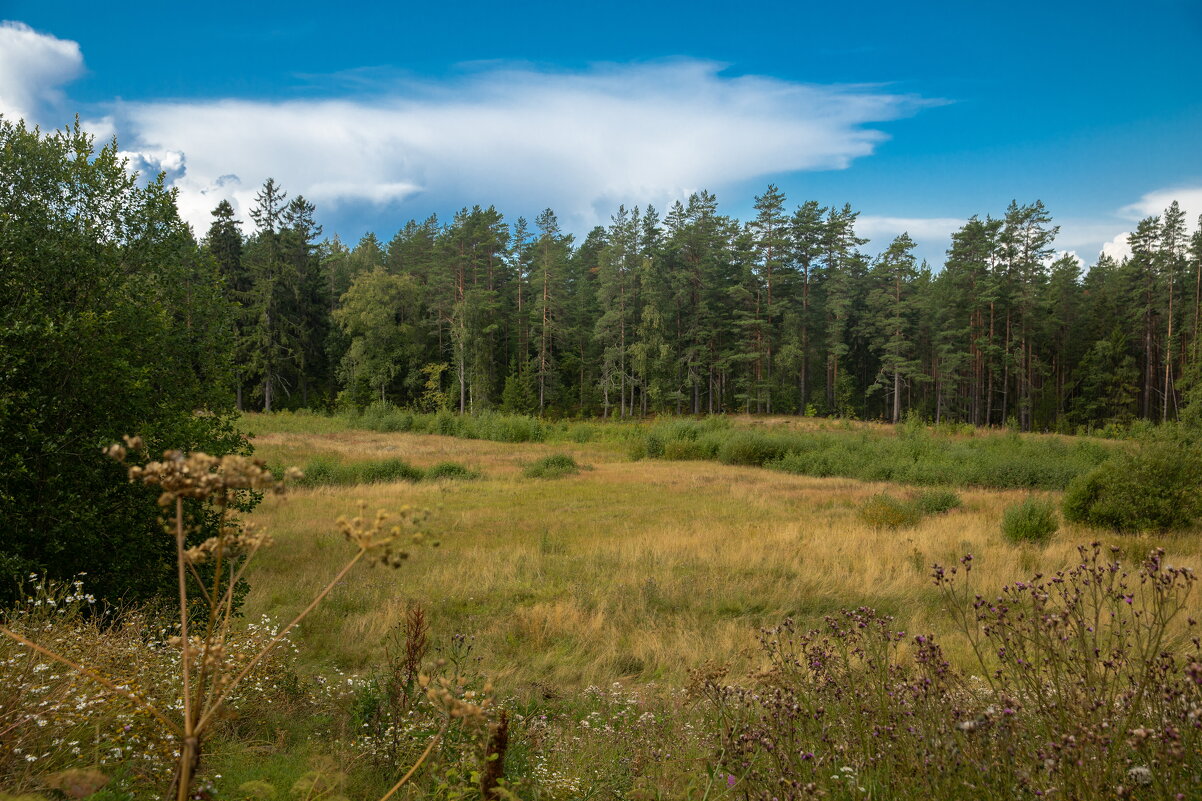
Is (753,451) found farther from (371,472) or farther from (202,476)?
(202,476)

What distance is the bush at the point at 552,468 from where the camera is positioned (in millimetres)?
23531

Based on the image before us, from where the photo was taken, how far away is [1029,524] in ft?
40.1

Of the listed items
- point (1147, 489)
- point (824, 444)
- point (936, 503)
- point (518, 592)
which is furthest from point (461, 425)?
point (1147, 489)

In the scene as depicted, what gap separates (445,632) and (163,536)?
3.20 metres

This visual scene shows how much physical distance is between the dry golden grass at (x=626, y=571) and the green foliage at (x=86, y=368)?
61.1 inches

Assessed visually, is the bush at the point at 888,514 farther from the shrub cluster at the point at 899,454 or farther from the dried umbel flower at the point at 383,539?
the dried umbel flower at the point at 383,539

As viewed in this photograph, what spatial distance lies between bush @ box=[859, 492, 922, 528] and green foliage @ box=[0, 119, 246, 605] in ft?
41.9

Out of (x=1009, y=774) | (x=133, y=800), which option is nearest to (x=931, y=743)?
(x=1009, y=774)

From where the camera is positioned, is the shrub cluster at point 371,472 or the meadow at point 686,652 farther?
the shrub cluster at point 371,472

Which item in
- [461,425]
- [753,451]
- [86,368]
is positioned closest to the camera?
[86,368]

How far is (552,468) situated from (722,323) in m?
31.8

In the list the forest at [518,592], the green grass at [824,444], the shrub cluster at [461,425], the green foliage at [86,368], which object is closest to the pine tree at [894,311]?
the green grass at [824,444]

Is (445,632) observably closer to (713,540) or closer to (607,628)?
(607,628)

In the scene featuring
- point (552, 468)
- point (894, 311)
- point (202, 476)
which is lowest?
point (552, 468)
